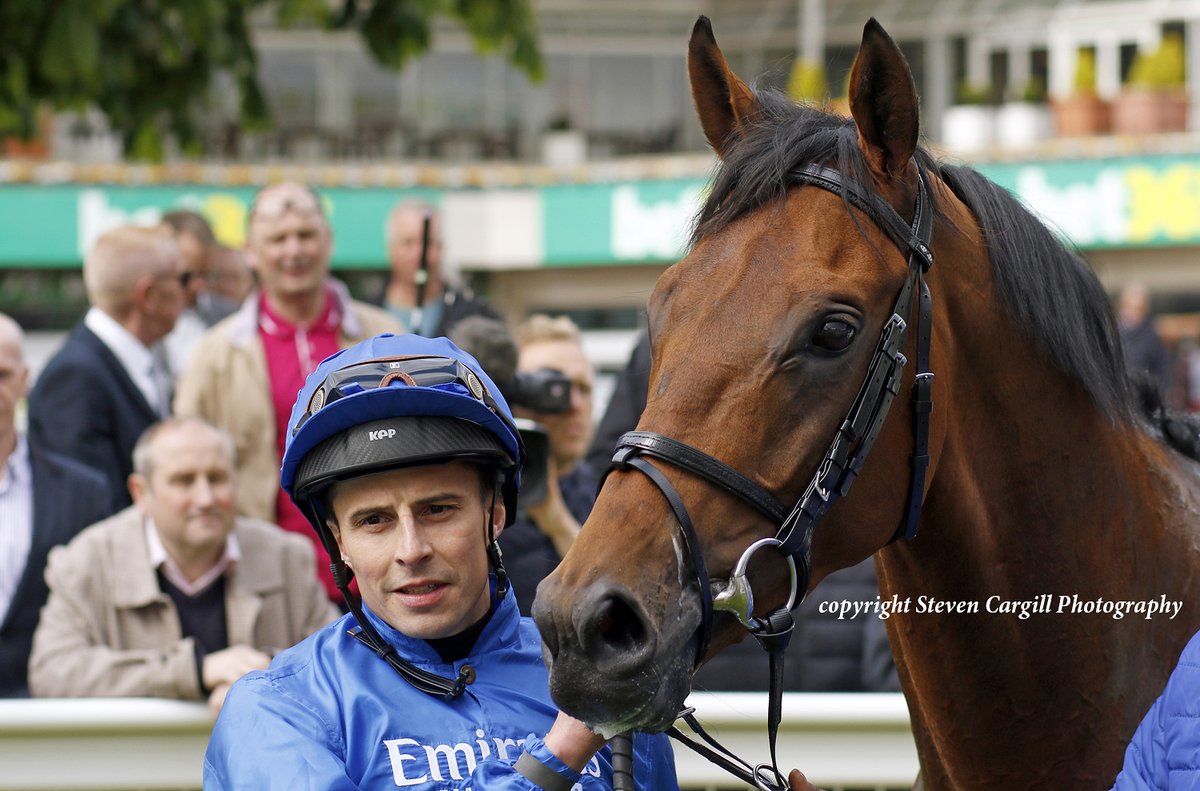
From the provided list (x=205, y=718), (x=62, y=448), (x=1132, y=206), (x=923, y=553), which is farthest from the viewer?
(x=1132, y=206)

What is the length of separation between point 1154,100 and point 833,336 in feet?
47.9

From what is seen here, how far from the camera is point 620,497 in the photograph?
5.82 ft

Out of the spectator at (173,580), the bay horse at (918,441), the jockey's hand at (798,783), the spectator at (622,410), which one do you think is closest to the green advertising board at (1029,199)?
the spectator at (622,410)

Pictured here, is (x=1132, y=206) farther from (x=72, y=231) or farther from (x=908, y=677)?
(x=908, y=677)

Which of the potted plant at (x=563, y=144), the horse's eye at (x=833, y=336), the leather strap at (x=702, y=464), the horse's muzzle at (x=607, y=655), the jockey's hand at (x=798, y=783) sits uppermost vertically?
the potted plant at (x=563, y=144)

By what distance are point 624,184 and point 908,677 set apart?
44.3 ft

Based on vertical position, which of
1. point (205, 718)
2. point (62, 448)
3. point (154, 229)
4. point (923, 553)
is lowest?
point (205, 718)

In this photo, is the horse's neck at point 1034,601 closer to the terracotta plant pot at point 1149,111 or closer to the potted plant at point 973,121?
the terracotta plant pot at point 1149,111

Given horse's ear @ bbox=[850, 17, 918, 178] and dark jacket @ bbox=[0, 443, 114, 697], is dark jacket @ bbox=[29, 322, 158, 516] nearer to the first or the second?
dark jacket @ bbox=[0, 443, 114, 697]

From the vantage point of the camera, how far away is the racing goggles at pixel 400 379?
1876 millimetres

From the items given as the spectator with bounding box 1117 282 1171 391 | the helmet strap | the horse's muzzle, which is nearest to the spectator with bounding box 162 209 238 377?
the helmet strap

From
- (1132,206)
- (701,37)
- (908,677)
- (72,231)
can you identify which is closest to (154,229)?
(701,37)

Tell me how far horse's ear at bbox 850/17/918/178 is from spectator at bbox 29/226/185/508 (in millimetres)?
3248

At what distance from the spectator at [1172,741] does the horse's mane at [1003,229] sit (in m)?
0.57
